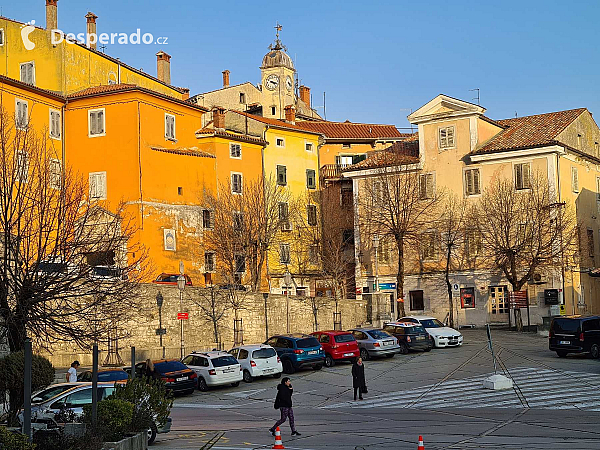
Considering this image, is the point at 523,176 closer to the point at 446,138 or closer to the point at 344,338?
the point at 446,138

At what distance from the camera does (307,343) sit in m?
36.1

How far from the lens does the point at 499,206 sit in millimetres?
55250

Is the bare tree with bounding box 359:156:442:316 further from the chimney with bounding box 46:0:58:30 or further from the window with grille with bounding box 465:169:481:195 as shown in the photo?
the chimney with bounding box 46:0:58:30

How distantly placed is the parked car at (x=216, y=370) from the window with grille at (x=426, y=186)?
98.8 ft

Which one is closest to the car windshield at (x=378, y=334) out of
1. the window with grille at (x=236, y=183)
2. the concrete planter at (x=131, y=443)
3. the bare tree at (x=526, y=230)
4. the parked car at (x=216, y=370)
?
the parked car at (x=216, y=370)

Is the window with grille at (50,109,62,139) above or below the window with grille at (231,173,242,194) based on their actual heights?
above

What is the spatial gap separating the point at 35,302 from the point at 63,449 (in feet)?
24.9

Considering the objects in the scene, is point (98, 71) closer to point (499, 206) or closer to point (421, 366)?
point (499, 206)

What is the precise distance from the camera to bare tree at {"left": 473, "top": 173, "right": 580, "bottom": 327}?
52594 millimetres

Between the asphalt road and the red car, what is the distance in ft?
1.62

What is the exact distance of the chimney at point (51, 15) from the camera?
55.6m

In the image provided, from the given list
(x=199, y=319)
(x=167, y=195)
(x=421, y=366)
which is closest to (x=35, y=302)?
(x=421, y=366)

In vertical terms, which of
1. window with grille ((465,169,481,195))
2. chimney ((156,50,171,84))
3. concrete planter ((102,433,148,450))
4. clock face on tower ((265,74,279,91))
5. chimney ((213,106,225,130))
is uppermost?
clock face on tower ((265,74,279,91))

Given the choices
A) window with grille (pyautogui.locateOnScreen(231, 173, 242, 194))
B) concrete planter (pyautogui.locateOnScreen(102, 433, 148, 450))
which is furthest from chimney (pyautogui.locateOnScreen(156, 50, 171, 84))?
concrete planter (pyautogui.locateOnScreen(102, 433, 148, 450))
